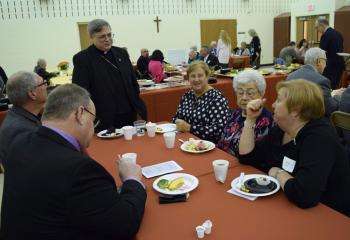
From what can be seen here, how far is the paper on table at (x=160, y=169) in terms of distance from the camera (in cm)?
186

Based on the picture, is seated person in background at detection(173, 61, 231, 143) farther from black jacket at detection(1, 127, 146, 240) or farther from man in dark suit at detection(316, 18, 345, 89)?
man in dark suit at detection(316, 18, 345, 89)

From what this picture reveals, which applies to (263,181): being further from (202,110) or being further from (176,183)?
(202,110)

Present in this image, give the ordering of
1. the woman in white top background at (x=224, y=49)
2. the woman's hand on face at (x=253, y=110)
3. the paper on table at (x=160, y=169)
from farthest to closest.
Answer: the woman in white top background at (x=224, y=49) < the woman's hand on face at (x=253, y=110) < the paper on table at (x=160, y=169)

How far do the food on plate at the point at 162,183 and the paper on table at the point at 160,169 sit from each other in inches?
5.7

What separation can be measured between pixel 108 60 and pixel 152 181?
68.7 inches

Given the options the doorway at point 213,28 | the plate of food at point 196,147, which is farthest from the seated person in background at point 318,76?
the doorway at point 213,28

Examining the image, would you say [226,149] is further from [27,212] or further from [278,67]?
[278,67]

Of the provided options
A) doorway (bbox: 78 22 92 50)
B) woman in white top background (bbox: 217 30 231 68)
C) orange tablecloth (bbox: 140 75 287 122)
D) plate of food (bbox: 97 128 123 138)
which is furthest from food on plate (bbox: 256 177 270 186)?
doorway (bbox: 78 22 92 50)

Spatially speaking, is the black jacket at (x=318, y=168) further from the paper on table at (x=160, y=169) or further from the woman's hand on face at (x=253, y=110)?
the paper on table at (x=160, y=169)

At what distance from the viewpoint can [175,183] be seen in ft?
5.39

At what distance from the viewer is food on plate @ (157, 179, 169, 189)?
1.64m

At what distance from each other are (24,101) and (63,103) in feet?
3.47

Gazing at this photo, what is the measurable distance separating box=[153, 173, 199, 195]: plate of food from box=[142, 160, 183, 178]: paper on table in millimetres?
105

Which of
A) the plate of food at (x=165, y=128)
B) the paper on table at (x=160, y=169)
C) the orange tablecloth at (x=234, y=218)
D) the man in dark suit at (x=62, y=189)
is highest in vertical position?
the man in dark suit at (x=62, y=189)
